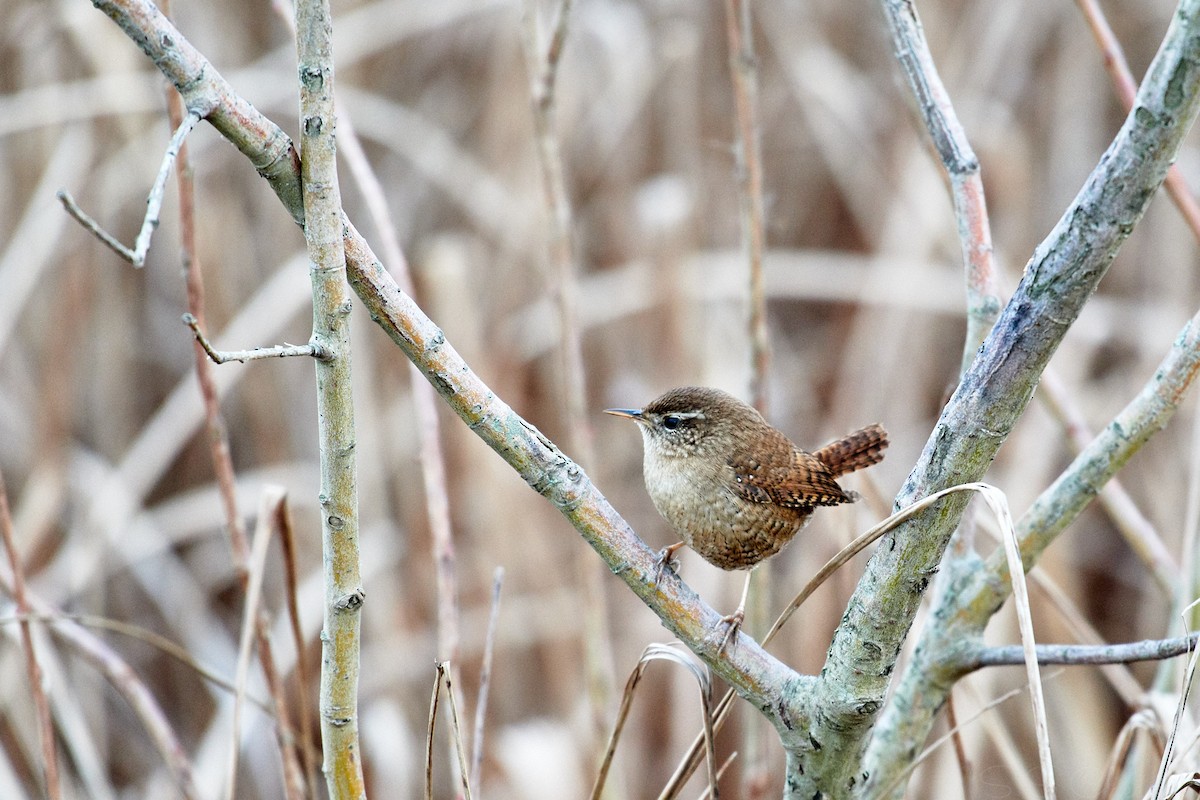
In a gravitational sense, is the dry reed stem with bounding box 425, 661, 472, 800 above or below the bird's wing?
below

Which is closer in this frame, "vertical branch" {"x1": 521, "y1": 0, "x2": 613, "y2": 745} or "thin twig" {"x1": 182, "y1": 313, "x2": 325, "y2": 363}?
"thin twig" {"x1": 182, "y1": 313, "x2": 325, "y2": 363}

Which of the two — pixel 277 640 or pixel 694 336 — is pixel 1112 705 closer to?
pixel 694 336

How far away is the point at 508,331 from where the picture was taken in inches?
120

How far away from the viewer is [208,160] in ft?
10.2

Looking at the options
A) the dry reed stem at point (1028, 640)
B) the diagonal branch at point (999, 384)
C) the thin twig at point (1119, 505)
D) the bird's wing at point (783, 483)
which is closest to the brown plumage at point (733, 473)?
the bird's wing at point (783, 483)

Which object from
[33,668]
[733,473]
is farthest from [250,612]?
[733,473]

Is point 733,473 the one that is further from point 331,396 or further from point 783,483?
point 331,396

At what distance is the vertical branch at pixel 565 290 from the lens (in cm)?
167

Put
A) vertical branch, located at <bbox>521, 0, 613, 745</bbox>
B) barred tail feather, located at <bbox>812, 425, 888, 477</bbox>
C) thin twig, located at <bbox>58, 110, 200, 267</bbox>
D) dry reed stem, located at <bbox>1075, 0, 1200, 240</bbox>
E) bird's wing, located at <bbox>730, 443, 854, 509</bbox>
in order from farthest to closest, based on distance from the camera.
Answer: barred tail feather, located at <bbox>812, 425, 888, 477</bbox>
bird's wing, located at <bbox>730, 443, 854, 509</bbox>
vertical branch, located at <bbox>521, 0, 613, 745</bbox>
dry reed stem, located at <bbox>1075, 0, 1200, 240</bbox>
thin twig, located at <bbox>58, 110, 200, 267</bbox>

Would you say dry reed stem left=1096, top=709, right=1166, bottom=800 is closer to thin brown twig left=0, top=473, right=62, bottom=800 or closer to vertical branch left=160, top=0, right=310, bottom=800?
vertical branch left=160, top=0, right=310, bottom=800

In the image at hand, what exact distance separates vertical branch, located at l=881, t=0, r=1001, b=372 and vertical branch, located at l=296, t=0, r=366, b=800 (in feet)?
2.25

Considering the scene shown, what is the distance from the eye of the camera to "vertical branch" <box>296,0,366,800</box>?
0.83 metres

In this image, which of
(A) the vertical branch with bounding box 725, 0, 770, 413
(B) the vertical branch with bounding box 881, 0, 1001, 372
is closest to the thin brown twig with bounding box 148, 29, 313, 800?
(A) the vertical branch with bounding box 725, 0, 770, 413

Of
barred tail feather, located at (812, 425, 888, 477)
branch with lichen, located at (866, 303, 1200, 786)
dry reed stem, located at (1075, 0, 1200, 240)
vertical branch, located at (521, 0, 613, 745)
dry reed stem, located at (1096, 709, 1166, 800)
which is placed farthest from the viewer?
barred tail feather, located at (812, 425, 888, 477)
